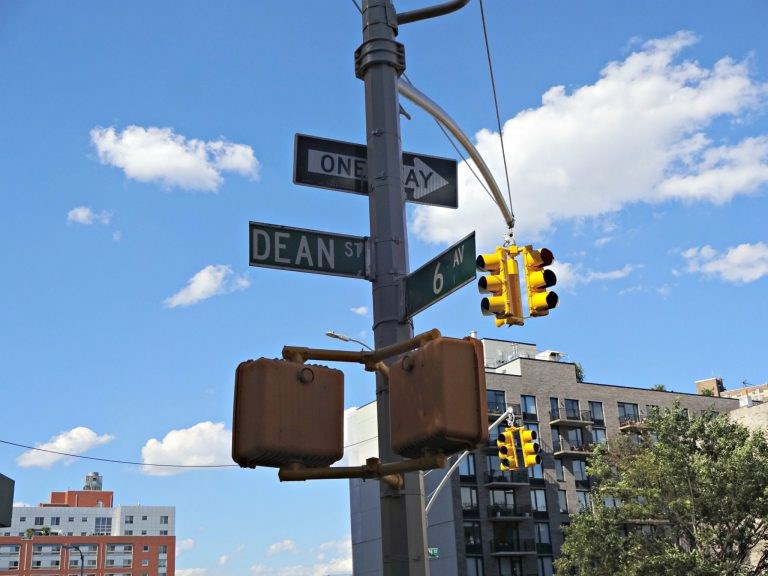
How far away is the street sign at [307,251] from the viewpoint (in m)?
5.18

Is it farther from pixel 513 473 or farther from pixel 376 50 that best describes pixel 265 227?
pixel 513 473

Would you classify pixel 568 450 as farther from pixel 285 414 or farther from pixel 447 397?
pixel 447 397

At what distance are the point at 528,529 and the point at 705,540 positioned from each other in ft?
106

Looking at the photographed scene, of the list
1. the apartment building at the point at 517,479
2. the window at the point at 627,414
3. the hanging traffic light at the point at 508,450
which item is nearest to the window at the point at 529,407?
the apartment building at the point at 517,479

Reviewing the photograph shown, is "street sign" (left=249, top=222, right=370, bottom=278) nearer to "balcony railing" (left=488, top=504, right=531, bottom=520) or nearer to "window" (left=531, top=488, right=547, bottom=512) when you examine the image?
"balcony railing" (left=488, top=504, right=531, bottom=520)

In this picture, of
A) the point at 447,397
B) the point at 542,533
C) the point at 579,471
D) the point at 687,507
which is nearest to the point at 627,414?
the point at 579,471

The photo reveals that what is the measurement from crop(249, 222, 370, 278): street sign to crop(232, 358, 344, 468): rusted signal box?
1.63 m

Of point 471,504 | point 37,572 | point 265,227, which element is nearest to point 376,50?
point 265,227

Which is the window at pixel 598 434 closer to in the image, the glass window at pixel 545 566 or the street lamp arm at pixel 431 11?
the glass window at pixel 545 566

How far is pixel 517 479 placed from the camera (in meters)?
68.4

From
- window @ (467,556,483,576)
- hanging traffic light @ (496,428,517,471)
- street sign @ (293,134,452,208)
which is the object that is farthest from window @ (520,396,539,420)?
street sign @ (293,134,452,208)

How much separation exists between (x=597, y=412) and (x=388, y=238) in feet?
245

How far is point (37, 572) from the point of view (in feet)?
486

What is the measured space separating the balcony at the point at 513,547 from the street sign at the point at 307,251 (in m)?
63.9
